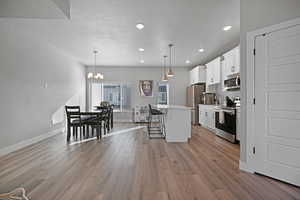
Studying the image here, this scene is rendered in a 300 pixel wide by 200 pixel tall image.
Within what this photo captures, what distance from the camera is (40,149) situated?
13.4 ft

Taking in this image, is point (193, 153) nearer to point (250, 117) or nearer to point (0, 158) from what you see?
point (250, 117)

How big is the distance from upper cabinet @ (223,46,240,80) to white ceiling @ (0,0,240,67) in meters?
0.36

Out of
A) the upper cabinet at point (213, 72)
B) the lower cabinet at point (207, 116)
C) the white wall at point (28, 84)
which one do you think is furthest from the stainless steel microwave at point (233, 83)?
the white wall at point (28, 84)

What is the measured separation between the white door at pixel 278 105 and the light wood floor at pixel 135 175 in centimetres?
25

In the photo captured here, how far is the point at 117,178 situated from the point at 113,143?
2.10m

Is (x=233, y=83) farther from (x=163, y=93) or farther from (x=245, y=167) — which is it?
(x=163, y=93)

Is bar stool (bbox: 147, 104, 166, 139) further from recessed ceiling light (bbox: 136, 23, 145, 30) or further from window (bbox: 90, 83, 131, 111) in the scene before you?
window (bbox: 90, 83, 131, 111)

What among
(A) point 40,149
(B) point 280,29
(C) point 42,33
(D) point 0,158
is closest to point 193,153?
(B) point 280,29

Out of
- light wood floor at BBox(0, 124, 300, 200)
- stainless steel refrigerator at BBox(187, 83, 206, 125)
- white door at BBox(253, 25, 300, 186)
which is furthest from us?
stainless steel refrigerator at BBox(187, 83, 206, 125)

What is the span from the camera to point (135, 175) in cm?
263

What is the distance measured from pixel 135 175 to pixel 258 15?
2895 mm

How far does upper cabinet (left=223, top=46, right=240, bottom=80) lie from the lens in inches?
189

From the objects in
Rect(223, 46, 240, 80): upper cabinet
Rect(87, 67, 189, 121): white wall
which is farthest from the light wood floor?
Rect(87, 67, 189, 121): white wall

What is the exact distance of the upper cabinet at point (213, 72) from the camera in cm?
624
